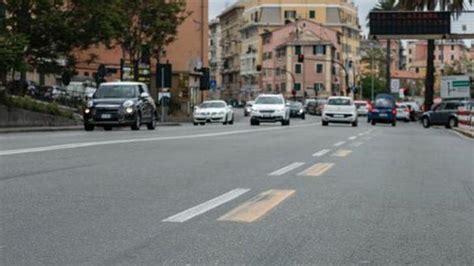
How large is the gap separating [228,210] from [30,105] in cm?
2655

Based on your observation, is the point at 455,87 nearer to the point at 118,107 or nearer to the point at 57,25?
the point at 57,25

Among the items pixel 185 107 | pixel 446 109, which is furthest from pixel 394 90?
pixel 446 109

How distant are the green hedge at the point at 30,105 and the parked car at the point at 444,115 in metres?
22.1

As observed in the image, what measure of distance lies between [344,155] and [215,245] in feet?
33.4

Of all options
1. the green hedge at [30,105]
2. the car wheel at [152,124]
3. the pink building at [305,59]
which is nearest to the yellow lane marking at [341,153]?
the car wheel at [152,124]

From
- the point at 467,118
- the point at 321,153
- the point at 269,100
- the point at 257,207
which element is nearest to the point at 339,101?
the point at 269,100

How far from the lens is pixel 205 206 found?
8852 mm

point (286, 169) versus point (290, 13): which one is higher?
point (290, 13)

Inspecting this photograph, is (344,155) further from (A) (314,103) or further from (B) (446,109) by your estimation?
(A) (314,103)

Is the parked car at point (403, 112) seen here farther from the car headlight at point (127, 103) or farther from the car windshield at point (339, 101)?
the car headlight at point (127, 103)

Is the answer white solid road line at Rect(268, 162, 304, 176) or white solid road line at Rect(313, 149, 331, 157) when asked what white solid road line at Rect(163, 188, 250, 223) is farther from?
white solid road line at Rect(313, 149, 331, 157)

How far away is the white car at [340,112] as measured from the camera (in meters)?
40.9

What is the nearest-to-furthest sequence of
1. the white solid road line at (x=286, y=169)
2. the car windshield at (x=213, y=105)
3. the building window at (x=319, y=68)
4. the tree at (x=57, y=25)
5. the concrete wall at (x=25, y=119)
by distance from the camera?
the white solid road line at (x=286, y=169) → the concrete wall at (x=25, y=119) → the tree at (x=57, y=25) → the car windshield at (x=213, y=105) → the building window at (x=319, y=68)

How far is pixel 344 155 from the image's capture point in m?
16.7
